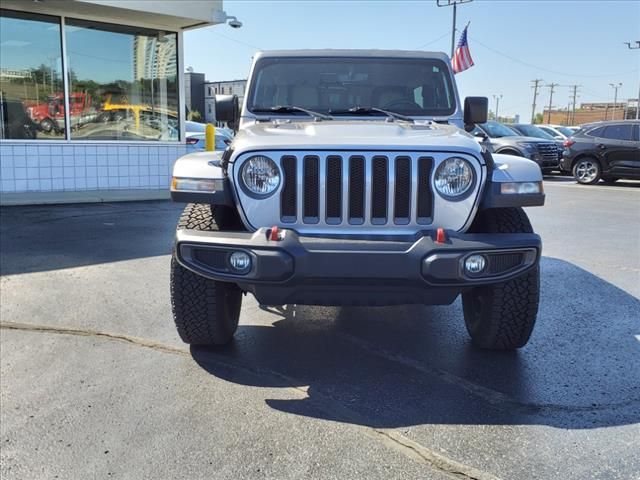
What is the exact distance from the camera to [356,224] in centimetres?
321

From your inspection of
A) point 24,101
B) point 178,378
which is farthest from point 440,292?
point 24,101

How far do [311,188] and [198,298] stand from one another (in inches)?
39.0

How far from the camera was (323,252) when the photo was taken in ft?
9.76

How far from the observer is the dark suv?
14508mm

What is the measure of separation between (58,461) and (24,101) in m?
9.64

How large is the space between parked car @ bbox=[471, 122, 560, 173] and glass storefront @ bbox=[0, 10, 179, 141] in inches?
339

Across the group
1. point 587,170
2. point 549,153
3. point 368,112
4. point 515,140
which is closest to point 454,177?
point 368,112

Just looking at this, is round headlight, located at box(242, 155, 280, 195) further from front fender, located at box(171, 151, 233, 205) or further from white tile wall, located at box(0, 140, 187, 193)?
white tile wall, located at box(0, 140, 187, 193)

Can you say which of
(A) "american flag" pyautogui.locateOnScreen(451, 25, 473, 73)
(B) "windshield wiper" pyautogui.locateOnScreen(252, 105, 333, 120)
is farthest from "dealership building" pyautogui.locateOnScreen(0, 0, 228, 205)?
(A) "american flag" pyautogui.locateOnScreen(451, 25, 473, 73)

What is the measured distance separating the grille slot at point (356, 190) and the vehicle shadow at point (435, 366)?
98 cm

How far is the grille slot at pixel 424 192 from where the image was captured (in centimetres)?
317

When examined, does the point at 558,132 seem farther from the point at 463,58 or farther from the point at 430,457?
the point at 430,457

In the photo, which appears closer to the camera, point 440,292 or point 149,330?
point 440,292

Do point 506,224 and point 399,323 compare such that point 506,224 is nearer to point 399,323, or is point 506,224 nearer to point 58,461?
point 399,323
